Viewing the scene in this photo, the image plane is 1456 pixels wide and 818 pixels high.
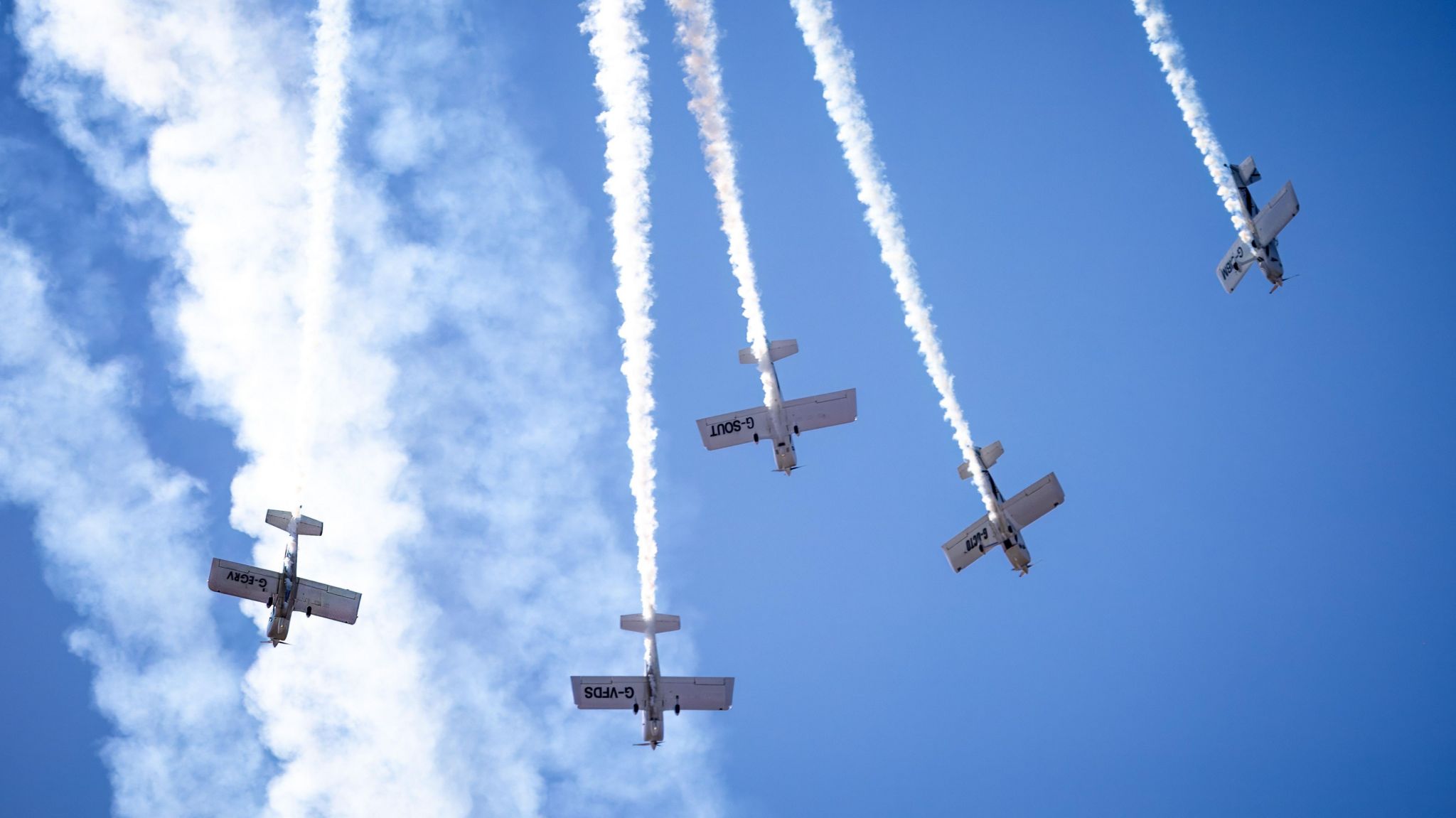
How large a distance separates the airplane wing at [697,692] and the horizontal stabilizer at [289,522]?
31.3 feet

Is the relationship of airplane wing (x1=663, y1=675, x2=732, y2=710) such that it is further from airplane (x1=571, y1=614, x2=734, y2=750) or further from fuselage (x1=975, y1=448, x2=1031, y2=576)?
fuselage (x1=975, y1=448, x2=1031, y2=576)

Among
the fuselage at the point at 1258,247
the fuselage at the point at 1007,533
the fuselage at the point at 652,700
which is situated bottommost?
the fuselage at the point at 652,700

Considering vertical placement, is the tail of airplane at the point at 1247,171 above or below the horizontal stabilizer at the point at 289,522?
above

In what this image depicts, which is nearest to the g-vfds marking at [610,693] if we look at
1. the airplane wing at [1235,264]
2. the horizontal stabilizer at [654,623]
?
the horizontal stabilizer at [654,623]

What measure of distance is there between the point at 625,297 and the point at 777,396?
499 centimetres

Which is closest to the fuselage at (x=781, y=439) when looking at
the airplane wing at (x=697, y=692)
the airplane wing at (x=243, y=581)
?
the airplane wing at (x=697, y=692)

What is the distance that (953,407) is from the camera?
97.3 ft

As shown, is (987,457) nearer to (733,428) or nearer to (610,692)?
(733,428)

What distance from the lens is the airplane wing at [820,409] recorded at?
32000 millimetres

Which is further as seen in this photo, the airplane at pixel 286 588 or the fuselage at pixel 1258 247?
the airplane at pixel 286 588

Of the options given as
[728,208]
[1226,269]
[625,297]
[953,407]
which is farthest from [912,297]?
[1226,269]

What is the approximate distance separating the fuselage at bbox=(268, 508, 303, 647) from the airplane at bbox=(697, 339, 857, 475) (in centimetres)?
1048

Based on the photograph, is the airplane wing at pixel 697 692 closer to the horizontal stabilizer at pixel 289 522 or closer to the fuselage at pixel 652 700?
the fuselage at pixel 652 700

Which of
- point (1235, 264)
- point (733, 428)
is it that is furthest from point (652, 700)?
point (1235, 264)
